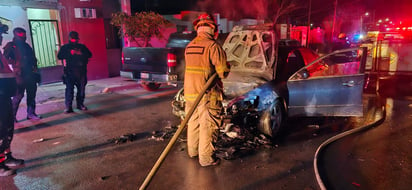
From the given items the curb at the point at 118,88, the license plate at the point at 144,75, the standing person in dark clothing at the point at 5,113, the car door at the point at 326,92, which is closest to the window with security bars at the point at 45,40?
the curb at the point at 118,88

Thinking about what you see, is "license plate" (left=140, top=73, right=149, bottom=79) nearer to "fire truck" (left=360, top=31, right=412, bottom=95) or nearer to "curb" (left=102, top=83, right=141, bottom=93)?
"curb" (left=102, top=83, right=141, bottom=93)

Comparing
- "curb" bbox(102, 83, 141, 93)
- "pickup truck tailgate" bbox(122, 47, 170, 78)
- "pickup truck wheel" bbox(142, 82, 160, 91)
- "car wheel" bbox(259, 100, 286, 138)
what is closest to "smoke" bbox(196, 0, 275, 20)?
"curb" bbox(102, 83, 141, 93)

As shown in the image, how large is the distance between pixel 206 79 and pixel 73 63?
13.8 ft

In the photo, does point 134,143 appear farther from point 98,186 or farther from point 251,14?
point 251,14

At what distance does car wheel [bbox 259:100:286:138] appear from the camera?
482 centimetres

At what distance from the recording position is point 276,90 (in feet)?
16.4

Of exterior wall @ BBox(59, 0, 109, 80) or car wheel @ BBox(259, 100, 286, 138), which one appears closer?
car wheel @ BBox(259, 100, 286, 138)

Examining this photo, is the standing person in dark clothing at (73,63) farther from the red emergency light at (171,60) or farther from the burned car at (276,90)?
the burned car at (276,90)

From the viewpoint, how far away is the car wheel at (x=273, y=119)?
4824mm

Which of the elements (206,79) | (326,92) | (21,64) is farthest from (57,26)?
(326,92)

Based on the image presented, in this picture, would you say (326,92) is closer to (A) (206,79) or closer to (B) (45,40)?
(A) (206,79)

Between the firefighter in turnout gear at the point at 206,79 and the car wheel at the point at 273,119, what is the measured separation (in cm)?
123

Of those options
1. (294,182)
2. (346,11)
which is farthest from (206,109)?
(346,11)

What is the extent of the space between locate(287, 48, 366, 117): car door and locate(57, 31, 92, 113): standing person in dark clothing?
15.7ft
